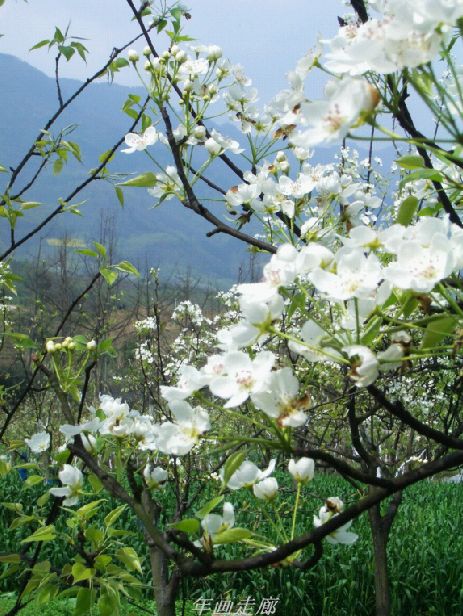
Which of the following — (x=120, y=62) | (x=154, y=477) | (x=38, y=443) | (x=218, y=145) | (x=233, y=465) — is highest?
(x=120, y=62)

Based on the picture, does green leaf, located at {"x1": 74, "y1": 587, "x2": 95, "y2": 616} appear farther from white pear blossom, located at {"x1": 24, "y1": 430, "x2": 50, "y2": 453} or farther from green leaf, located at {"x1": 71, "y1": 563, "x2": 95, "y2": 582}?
white pear blossom, located at {"x1": 24, "y1": 430, "x2": 50, "y2": 453}

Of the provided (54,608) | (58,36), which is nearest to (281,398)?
(58,36)

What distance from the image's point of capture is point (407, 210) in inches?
28.7

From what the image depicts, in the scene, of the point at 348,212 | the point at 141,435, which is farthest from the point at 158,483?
the point at 348,212

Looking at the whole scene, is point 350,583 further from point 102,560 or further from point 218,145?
point 218,145

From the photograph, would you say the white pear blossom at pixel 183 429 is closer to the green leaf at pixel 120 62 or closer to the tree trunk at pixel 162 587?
the tree trunk at pixel 162 587

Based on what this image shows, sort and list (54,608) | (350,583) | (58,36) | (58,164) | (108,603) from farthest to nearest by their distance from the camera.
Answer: (350,583) → (54,608) → (58,164) → (58,36) → (108,603)

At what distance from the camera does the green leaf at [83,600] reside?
1.10m

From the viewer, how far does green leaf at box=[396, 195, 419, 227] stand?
2.34 feet

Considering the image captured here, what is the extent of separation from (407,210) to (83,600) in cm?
90

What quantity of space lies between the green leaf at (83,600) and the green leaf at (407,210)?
0.88 meters

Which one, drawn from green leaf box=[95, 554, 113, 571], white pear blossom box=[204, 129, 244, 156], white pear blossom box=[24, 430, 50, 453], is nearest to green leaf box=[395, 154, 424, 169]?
white pear blossom box=[204, 129, 244, 156]

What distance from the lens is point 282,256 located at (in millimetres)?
677

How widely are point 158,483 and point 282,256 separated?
0.66m
